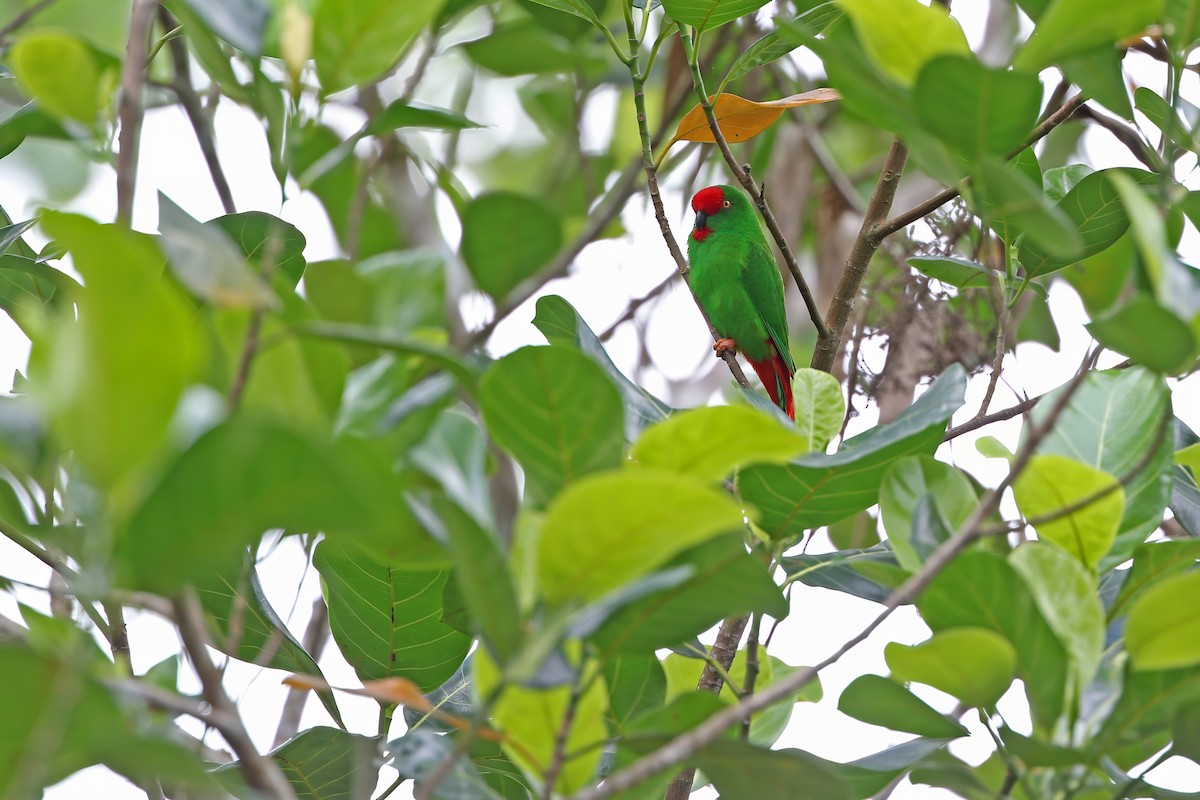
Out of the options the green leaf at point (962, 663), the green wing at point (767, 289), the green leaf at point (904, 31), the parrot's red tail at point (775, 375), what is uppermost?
the green wing at point (767, 289)

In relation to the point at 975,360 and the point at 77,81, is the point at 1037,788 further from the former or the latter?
the point at 975,360

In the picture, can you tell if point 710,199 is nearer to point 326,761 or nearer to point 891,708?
point 326,761

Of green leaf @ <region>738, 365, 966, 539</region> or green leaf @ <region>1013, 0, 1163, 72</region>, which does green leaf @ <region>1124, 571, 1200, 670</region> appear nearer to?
green leaf @ <region>738, 365, 966, 539</region>

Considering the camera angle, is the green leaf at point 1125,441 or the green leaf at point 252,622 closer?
the green leaf at point 1125,441

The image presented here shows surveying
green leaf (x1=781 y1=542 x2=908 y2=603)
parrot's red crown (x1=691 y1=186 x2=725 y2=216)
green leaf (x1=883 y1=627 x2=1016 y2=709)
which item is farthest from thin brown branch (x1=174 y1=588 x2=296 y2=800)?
parrot's red crown (x1=691 y1=186 x2=725 y2=216)

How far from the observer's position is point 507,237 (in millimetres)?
982

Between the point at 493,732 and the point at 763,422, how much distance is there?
31cm

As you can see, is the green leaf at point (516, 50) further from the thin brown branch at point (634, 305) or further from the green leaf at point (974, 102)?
the green leaf at point (974, 102)

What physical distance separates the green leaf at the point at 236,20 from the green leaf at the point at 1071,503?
0.76 metres

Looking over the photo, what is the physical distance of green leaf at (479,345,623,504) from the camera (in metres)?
0.88

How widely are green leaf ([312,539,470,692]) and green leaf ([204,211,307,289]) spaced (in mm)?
351

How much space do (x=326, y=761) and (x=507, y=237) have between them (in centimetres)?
71

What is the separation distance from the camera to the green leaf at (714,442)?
2.74 feet

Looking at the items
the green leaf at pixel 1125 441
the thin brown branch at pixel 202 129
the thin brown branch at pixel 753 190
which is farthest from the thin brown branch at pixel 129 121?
the thin brown branch at pixel 202 129
